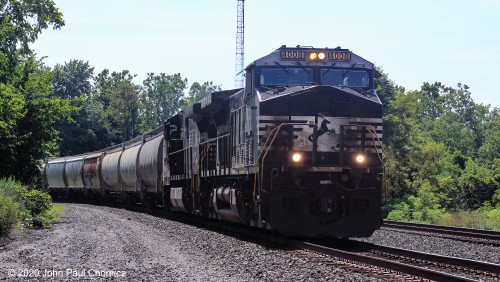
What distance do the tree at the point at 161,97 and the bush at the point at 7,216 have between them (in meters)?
108

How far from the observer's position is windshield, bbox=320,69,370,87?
586 inches

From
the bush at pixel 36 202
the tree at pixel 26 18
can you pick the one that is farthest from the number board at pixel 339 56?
the tree at pixel 26 18

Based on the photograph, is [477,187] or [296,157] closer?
[296,157]

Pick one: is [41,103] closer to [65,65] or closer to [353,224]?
[353,224]

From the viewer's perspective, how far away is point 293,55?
1476 centimetres

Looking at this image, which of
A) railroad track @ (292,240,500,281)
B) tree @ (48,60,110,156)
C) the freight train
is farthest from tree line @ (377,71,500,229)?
tree @ (48,60,110,156)

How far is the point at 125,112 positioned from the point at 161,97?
96.1 feet

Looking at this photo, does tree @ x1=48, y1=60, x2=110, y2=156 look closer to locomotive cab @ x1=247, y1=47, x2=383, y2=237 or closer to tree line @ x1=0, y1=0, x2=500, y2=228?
tree line @ x1=0, y1=0, x2=500, y2=228

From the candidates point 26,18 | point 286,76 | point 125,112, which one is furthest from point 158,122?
point 286,76

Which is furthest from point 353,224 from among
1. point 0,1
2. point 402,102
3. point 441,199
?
point 441,199

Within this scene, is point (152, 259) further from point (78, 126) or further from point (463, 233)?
point (78, 126)

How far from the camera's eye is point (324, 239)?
15789 millimetres

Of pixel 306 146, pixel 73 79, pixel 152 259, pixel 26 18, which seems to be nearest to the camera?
pixel 152 259

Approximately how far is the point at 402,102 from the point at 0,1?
31.8m
